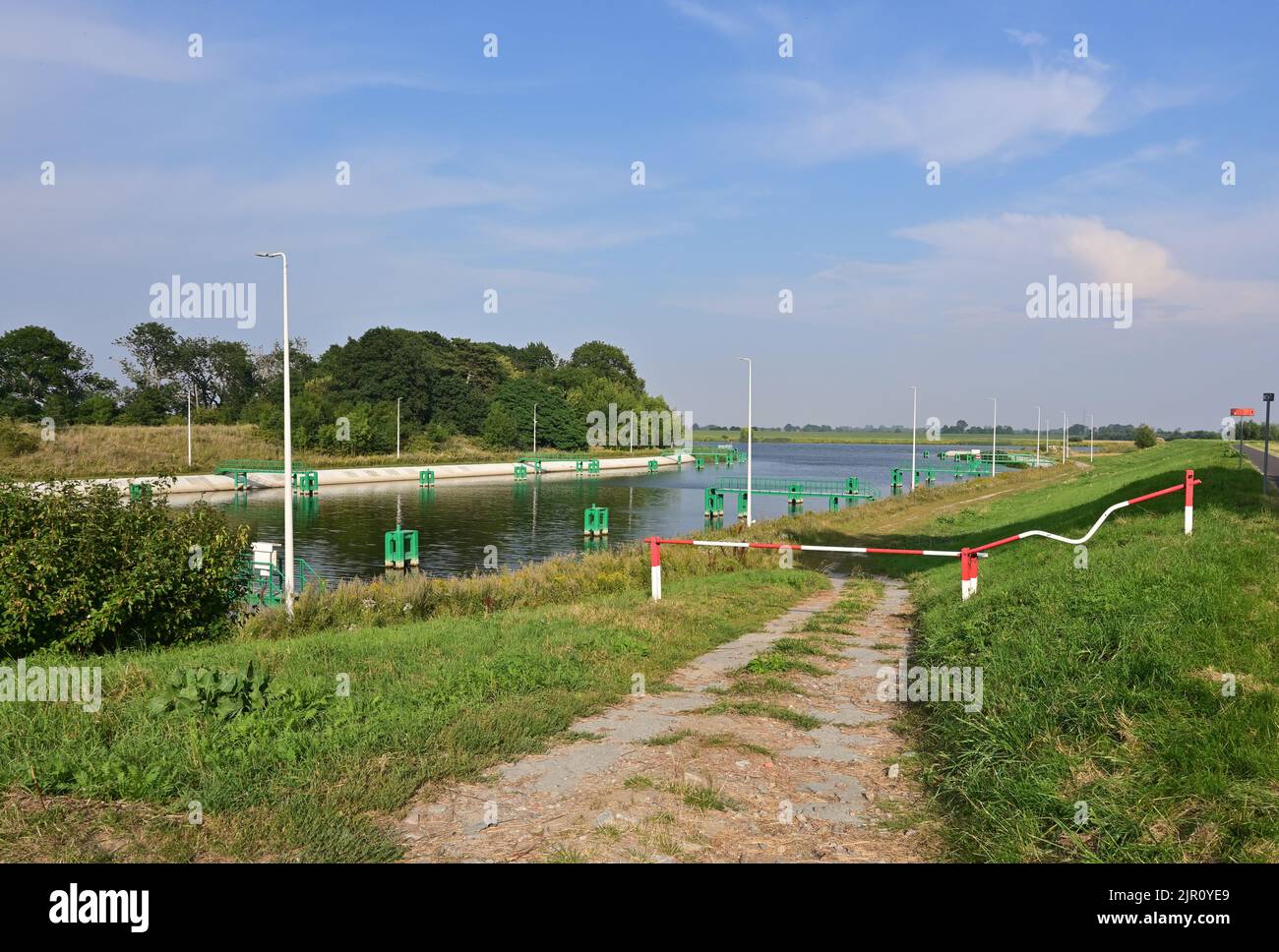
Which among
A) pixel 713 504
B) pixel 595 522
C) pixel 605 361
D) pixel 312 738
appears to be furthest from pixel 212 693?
pixel 605 361

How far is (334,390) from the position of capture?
349 ft

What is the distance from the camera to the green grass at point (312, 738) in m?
5.09

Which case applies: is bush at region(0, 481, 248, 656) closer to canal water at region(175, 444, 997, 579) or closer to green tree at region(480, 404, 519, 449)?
canal water at region(175, 444, 997, 579)

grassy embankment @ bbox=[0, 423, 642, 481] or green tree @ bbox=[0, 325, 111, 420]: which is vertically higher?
green tree @ bbox=[0, 325, 111, 420]

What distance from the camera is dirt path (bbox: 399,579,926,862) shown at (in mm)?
5191

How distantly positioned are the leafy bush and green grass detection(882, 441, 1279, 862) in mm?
5261

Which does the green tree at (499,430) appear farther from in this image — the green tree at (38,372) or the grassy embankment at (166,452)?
the green tree at (38,372)

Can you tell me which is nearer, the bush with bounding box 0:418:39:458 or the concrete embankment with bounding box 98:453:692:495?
the bush with bounding box 0:418:39:458

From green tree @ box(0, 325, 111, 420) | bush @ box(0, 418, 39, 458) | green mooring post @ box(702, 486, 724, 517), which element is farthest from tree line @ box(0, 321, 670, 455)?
green mooring post @ box(702, 486, 724, 517)

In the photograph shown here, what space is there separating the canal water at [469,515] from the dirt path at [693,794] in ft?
83.8

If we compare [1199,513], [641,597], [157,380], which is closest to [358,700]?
[641,597]

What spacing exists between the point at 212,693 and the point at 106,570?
5.98 m

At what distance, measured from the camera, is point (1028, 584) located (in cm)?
1104
